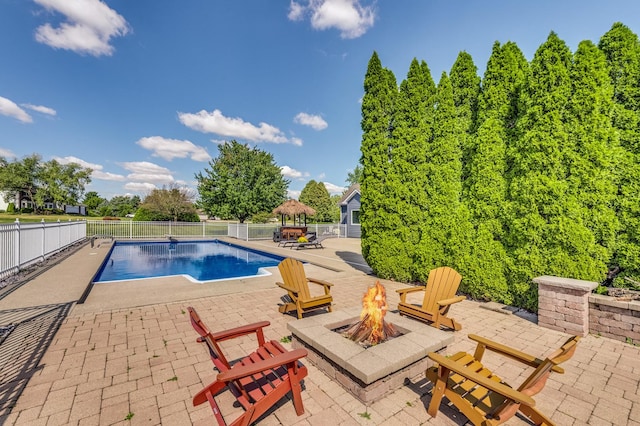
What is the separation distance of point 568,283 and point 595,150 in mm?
2276

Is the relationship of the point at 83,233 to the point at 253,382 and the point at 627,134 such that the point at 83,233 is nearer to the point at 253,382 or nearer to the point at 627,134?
the point at 253,382

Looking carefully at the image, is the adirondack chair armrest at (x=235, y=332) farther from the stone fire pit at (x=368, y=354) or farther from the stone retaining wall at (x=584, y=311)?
the stone retaining wall at (x=584, y=311)

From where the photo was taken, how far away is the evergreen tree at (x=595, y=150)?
439 cm

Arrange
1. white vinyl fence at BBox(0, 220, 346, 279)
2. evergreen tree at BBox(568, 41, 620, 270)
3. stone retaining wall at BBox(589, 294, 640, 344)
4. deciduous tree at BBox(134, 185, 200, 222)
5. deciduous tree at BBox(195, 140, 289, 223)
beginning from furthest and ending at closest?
deciduous tree at BBox(134, 185, 200, 222) < deciduous tree at BBox(195, 140, 289, 223) < white vinyl fence at BBox(0, 220, 346, 279) < evergreen tree at BBox(568, 41, 620, 270) < stone retaining wall at BBox(589, 294, 640, 344)

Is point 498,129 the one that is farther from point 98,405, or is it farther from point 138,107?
point 138,107

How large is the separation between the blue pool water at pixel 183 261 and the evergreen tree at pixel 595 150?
7.95m

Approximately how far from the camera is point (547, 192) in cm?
476

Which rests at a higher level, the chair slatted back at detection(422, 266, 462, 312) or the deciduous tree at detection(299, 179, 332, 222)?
the deciduous tree at detection(299, 179, 332, 222)

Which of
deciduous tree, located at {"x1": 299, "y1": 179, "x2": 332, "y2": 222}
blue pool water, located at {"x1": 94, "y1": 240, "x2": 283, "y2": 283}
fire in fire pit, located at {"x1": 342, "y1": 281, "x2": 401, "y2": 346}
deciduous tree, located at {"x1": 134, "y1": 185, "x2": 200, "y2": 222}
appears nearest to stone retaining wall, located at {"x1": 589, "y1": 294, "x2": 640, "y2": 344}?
fire in fire pit, located at {"x1": 342, "y1": 281, "x2": 401, "y2": 346}

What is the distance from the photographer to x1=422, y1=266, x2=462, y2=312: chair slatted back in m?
4.30

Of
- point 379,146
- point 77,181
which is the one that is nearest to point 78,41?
point 379,146

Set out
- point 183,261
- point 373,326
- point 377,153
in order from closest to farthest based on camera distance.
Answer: point 373,326
point 377,153
point 183,261

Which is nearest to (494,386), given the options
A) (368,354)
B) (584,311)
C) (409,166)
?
(368,354)

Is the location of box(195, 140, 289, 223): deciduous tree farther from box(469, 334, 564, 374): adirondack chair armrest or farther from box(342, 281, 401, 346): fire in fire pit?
box(469, 334, 564, 374): adirondack chair armrest
